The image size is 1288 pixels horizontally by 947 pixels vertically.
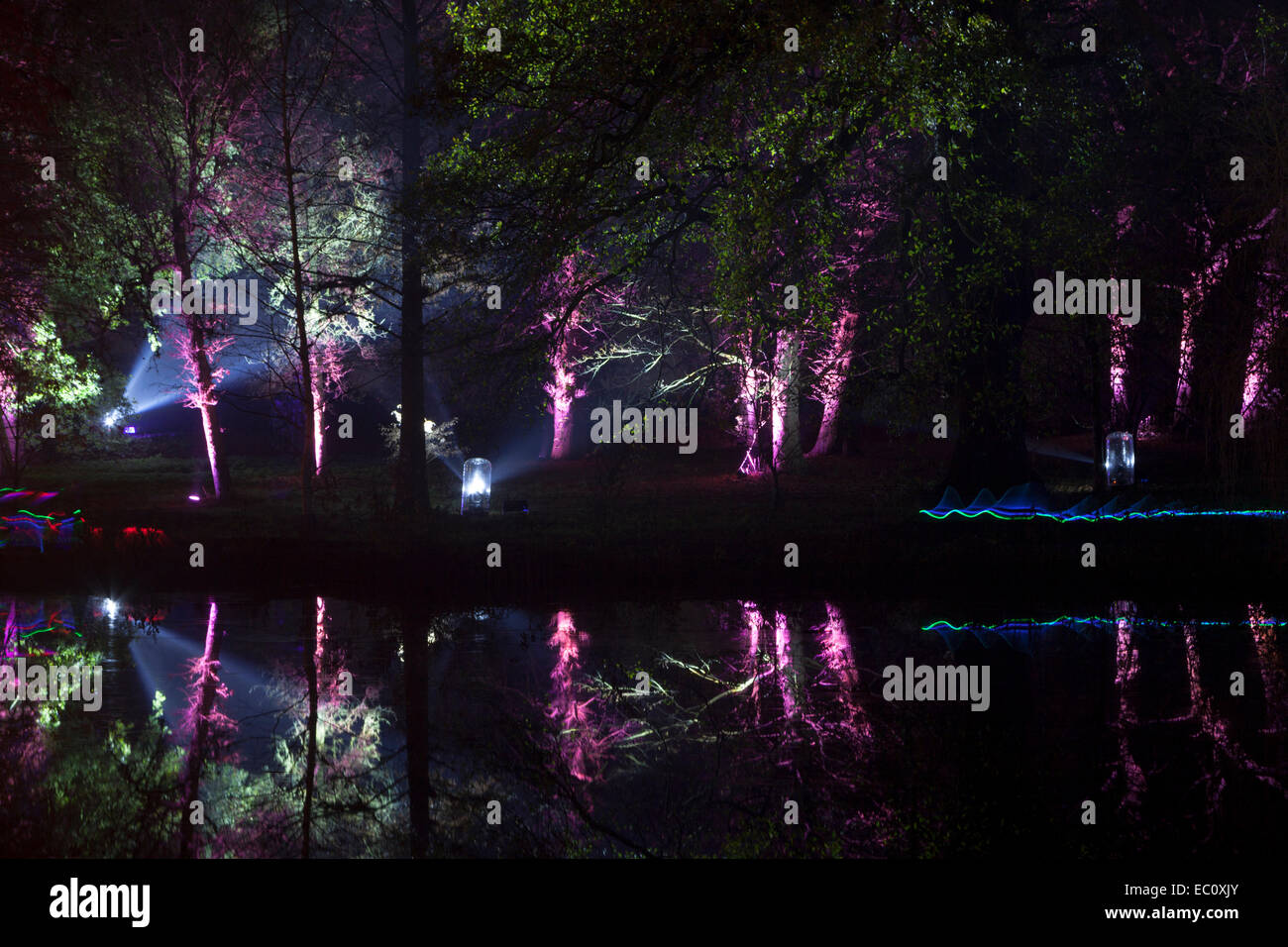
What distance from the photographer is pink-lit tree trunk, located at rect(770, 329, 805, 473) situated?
2572 centimetres

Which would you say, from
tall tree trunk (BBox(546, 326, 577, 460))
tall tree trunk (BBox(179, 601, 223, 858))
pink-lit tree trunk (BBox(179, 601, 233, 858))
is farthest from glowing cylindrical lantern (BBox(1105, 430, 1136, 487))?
pink-lit tree trunk (BBox(179, 601, 233, 858))

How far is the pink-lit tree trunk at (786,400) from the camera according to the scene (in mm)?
25719

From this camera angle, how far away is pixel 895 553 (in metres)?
16.4

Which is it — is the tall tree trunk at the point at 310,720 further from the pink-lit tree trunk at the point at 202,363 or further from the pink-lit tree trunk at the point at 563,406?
the pink-lit tree trunk at the point at 563,406

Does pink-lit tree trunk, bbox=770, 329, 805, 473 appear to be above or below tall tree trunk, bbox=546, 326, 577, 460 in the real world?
below

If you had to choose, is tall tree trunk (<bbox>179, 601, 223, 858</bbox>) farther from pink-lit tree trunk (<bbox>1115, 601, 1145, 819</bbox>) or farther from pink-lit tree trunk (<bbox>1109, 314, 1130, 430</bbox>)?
pink-lit tree trunk (<bbox>1109, 314, 1130, 430</bbox>)

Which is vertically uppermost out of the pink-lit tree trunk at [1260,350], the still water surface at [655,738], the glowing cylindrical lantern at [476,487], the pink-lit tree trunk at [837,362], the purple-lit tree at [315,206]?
the purple-lit tree at [315,206]

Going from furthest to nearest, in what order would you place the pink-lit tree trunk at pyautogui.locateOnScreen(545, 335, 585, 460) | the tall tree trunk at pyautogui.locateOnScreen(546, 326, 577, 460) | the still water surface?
the pink-lit tree trunk at pyautogui.locateOnScreen(545, 335, 585, 460), the tall tree trunk at pyautogui.locateOnScreen(546, 326, 577, 460), the still water surface

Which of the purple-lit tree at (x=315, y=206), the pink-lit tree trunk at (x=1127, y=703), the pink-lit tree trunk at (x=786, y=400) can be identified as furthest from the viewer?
the purple-lit tree at (x=315, y=206)

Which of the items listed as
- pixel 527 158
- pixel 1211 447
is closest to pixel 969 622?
pixel 1211 447

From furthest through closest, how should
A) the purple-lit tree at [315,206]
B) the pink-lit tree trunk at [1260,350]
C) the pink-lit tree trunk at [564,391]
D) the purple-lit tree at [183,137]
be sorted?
the pink-lit tree trunk at [564,391] → the purple-lit tree at [315,206] → the purple-lit tree at [183,137] → the pink-lit tree trunk at [1260,350]

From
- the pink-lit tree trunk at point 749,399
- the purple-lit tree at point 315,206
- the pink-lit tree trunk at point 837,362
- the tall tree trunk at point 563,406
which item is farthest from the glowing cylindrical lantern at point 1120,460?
the tall tree trunk at point 563,406

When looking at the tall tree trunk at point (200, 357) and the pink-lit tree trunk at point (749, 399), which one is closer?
the pink-lit tree trunk at point (749, 399)
